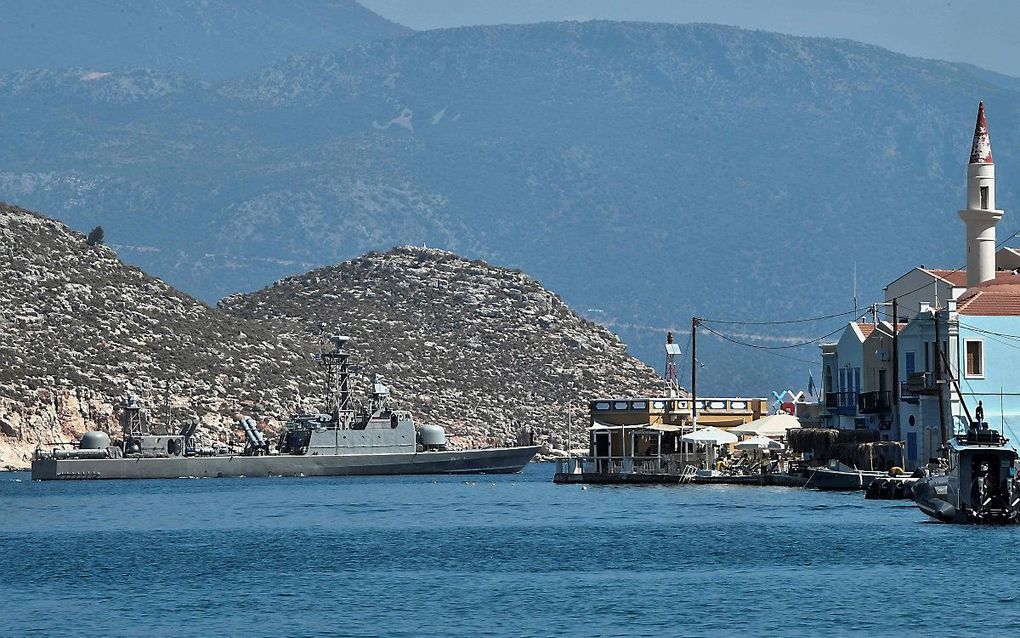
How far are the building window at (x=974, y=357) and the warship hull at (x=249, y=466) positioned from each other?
64931mm

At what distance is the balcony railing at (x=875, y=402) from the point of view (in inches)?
3996

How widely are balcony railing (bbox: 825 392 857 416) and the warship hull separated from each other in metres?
47.0

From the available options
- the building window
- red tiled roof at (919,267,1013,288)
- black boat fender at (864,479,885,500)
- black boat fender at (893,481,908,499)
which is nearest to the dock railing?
red tiled roof at (919,267,1013,288)

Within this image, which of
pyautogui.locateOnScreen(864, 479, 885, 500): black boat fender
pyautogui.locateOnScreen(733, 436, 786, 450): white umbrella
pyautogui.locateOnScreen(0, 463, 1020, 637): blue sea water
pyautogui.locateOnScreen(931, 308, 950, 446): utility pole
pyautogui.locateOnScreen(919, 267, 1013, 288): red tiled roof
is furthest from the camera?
pyautogui.locateOnScreen(919, 267, 1013, 288): red tiled roof

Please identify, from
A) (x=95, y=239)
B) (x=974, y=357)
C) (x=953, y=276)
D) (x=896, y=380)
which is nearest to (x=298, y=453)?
(x=95, y=239)

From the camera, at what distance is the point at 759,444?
10644 centimetres

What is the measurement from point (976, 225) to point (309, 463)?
2345 inches

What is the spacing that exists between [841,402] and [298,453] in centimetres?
5482

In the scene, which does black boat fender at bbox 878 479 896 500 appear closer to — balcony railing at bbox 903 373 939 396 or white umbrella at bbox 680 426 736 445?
balcony railing at bbox 903 373 939 396

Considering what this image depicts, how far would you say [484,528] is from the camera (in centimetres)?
7806

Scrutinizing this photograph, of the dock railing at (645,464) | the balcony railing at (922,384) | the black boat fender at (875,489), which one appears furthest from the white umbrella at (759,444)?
the black boat fender at (875,489)

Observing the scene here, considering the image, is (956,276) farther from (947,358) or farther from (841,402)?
(947,358)

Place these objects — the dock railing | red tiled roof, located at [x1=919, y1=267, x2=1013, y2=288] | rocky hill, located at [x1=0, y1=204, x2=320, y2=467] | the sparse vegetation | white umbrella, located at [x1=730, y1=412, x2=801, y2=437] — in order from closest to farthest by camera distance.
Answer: white umbrella, located at [x1=730, y1=412, x2=801, y2=437], the dock railing, red tiled roof, located at [x1=919, y1=267, x2=1013, y2=288], rocky hill, located at [x1=0, y1=204, x2=320, y2=467], the sparse vegetation

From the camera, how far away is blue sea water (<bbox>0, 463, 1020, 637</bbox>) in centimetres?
4712
